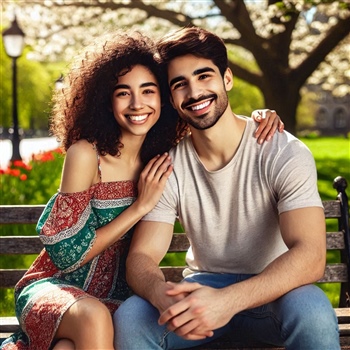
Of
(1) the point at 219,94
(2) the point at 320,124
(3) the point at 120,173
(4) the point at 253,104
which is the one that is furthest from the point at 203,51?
(2) the point at 320,124

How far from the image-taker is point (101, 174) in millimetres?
3863

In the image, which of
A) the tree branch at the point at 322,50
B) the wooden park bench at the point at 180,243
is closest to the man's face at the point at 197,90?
the wooden park bench at the point at 180,243

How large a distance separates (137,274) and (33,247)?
128 centimetres

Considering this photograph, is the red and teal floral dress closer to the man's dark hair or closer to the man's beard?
the man's beard

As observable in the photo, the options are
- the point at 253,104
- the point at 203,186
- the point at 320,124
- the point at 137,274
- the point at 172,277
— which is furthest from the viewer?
the point at 320,124

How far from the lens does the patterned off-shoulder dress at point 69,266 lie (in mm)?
3488

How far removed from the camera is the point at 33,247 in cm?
460

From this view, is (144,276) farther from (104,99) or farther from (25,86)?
(25,86)

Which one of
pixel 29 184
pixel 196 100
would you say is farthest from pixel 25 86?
pixel 196 100

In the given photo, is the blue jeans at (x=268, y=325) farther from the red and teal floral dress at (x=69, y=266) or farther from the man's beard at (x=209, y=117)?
the man's beard at (x=209, y=117)

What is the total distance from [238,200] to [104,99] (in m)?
0.91

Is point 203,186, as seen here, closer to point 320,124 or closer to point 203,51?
point 203,51

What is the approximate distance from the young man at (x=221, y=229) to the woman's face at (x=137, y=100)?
11 cm

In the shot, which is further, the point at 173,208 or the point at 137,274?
the point at 173,208
